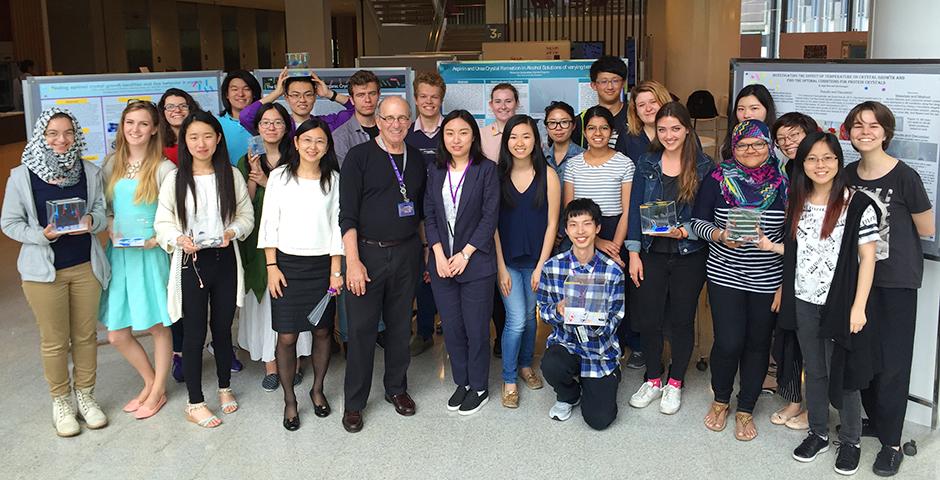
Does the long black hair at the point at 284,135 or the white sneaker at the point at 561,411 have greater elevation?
the long black hair at the point at 284,135

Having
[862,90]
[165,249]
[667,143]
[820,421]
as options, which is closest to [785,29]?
[862,90]

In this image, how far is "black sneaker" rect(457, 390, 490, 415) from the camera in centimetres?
440

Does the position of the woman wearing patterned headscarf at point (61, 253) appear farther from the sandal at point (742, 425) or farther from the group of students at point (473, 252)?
the sandal at point (742, 425)

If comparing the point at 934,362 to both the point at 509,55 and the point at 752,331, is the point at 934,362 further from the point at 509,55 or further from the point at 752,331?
the point at 509,55

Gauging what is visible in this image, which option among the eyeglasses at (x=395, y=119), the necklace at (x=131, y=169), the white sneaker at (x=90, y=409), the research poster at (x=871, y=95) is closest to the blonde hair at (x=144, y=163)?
the necklace at (x=131, y=169)

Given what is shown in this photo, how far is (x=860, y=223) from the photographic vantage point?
11.2ft

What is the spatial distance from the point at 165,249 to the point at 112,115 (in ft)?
6.23

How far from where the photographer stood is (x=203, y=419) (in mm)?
4281

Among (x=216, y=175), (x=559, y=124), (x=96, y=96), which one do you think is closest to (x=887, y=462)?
(x=559, y=124)

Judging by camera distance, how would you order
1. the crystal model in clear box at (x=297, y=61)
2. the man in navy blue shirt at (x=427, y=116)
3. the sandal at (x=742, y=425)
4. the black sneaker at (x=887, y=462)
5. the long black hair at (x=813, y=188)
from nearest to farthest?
the long black hair at (x=813, y=188) → the black sneaker at (x=887, y=462) → the sandal at (x=742, y=425) → the man in navy blue shirt at (x=427, y=116) → the crystal model in clear box at (x=297, y=61)

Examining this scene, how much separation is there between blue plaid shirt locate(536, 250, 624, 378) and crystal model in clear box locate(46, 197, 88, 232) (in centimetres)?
217

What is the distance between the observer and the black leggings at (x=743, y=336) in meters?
3.91

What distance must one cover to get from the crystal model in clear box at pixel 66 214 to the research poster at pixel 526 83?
114 inches

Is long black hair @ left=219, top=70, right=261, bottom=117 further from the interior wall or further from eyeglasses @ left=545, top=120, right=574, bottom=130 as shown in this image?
the interior wall
